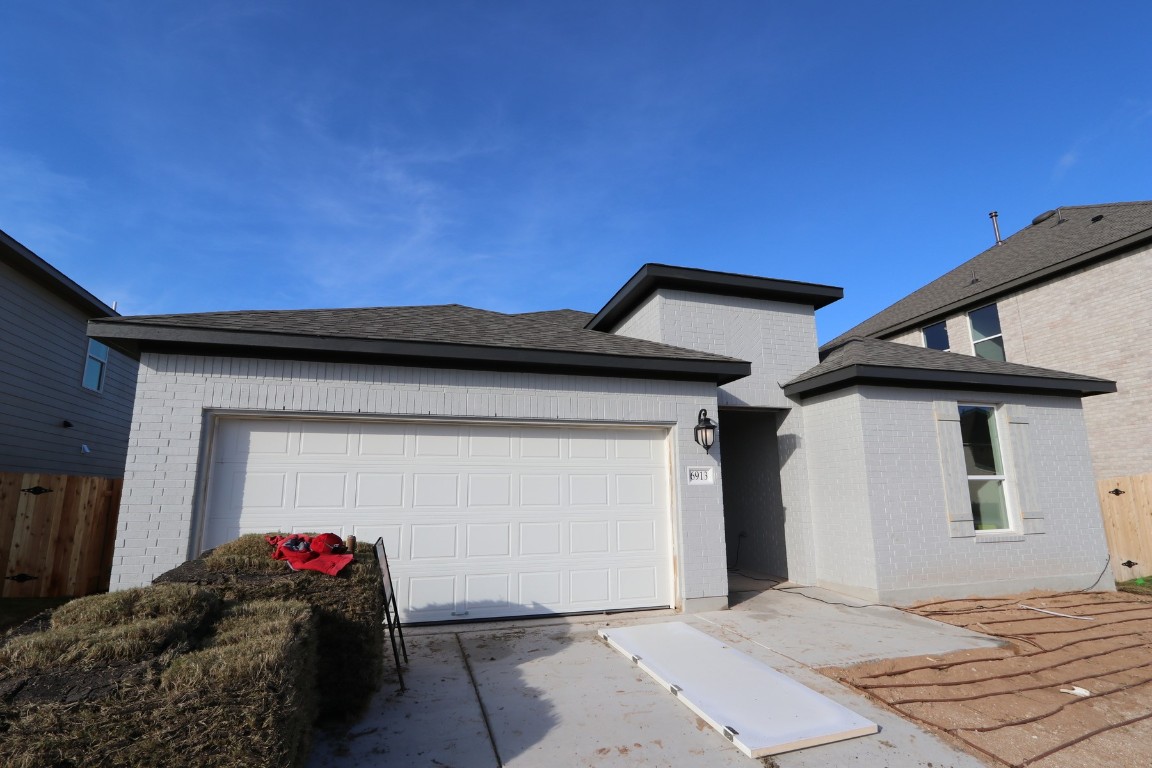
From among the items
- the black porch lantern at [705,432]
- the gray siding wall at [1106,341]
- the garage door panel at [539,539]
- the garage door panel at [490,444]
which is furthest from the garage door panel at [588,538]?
the gray siding wall at [1106,341]

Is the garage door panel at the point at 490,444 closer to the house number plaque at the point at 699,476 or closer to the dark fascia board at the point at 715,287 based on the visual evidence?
the house number plaque at the point at 699,476

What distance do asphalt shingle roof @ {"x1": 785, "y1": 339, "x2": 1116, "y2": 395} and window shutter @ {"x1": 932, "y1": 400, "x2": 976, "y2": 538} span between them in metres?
0.49

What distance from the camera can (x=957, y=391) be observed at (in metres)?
8.31

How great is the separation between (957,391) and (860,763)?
22.7 ft

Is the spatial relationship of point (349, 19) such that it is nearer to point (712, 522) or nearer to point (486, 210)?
point (486, 210)

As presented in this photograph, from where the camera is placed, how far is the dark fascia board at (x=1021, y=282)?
426 inches

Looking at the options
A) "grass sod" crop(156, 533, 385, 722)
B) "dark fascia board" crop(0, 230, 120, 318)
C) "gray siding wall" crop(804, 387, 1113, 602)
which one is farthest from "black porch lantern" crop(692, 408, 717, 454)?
"dark fascia board" crop(0, 230, 120, 318)

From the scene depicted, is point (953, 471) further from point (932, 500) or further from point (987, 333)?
point (987, 333)

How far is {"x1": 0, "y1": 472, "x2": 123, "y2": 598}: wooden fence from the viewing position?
23.6 ft

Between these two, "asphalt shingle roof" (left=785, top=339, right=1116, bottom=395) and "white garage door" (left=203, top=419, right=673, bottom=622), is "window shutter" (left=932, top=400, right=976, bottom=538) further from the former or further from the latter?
"white garage door" (left=203, top=419, right=673, bottom=622)

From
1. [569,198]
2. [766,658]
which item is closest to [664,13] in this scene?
[569,198]

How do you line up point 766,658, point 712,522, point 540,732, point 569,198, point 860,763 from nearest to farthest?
point 860,763, point 540,732, point 766,658, point 712,522, point 569,198

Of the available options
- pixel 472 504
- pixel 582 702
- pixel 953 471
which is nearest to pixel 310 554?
pixel 582 702

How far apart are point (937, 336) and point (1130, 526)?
6.16 m
